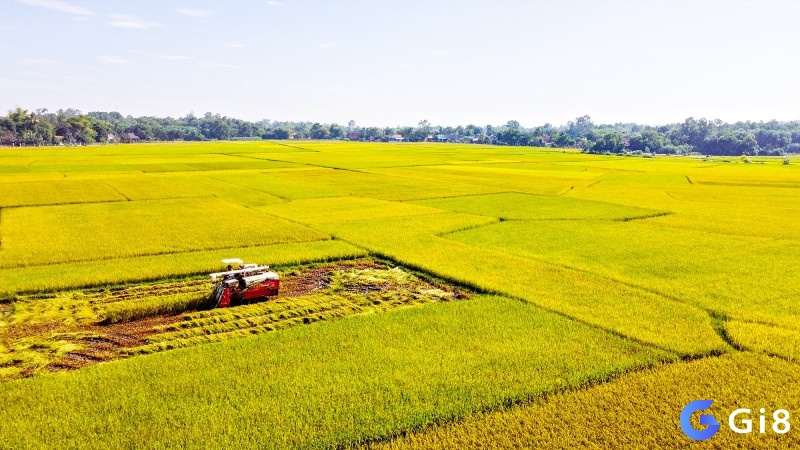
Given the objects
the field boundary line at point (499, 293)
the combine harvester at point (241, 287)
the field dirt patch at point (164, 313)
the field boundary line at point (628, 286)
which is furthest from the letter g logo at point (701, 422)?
the combine harvester at point (241, 287)

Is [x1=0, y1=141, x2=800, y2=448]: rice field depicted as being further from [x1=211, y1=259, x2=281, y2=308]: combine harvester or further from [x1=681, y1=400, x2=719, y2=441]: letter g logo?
[x1=211, y1=259, x2=281, y2=308]: combine harvester

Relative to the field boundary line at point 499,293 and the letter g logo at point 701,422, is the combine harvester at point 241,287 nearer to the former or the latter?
the field boundary line at point 499,293

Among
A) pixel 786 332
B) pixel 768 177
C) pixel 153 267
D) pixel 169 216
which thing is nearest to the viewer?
pixel 786 332

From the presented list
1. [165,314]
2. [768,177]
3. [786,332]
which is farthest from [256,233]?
[768,177]

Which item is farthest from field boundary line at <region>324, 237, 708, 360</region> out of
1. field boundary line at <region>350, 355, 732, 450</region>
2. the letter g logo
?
the letter g logo

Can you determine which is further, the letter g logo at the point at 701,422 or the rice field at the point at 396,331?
the rice field at the point at 396,331

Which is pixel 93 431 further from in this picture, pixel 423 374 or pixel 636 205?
pixel 636 205
